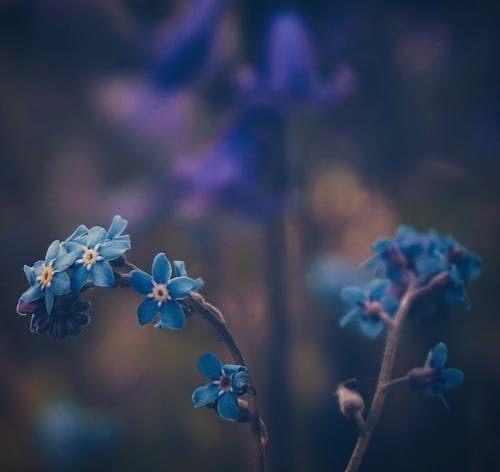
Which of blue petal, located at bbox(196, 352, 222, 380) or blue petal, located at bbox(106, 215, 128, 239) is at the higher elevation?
blue petal, located at bbox(106, 215, 128, 239)

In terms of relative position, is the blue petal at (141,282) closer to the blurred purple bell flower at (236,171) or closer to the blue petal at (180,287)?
the blue petal at (180,287)

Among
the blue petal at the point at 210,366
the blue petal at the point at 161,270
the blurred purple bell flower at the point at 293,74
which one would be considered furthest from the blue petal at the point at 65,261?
the blurred purple bell flower at the point at 293,74

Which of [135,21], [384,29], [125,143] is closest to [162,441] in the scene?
[125,143]

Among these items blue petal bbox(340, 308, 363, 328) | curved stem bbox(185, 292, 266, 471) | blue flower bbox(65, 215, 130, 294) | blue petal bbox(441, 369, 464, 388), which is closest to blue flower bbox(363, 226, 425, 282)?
blue petal bbox(340, 308, 363, 328)

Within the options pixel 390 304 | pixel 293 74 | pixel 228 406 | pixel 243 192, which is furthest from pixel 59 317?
pixel 293 74

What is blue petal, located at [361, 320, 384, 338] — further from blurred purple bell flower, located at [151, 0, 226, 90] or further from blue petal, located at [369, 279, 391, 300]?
blurred purple bell flower, located at [151, 0, 226, 90]

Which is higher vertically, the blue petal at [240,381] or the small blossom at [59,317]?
the small blossom at [59,317]

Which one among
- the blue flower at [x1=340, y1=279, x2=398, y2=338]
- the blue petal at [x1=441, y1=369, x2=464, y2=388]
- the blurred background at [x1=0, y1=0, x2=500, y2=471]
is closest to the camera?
the blue petal at [x1=441, y1=369, x2=464, y2=388]
